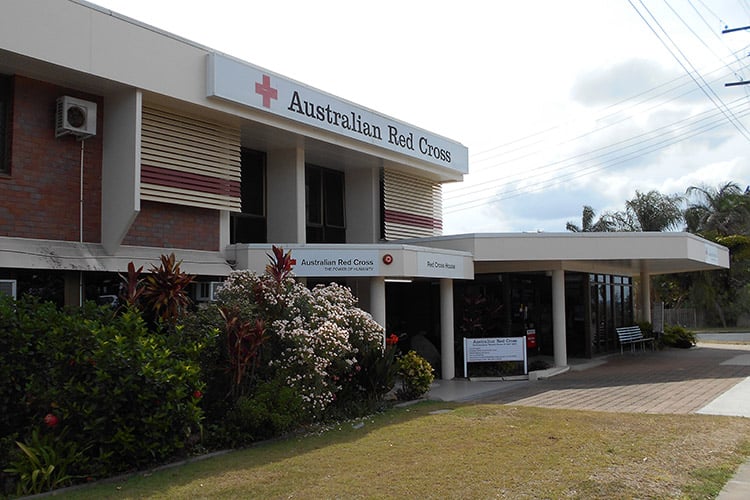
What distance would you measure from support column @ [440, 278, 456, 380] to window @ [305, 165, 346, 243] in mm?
3862

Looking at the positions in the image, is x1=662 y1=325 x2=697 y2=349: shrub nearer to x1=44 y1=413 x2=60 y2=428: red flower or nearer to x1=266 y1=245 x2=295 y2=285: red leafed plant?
x1=266 y1=245 x2=295 y2=285: red leafed plant

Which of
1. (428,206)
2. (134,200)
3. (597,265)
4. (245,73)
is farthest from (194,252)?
(597,265)

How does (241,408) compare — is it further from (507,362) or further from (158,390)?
(507,362)

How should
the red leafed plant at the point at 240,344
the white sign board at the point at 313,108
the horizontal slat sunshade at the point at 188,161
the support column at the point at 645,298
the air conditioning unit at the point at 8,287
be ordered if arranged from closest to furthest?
1. the red leafed plant at the point at 240,344
2. the air conditioning unit at the point at 8,287
3. the horizontal slat sunshade at the point at 188,161
4. the white sign board at the point at 313,108
5. the support column at the point at 645,298

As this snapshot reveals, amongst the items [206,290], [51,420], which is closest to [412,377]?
[206,290]

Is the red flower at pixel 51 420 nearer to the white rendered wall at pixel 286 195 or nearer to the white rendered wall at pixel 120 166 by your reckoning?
the white rendered wall at pixel 120 166

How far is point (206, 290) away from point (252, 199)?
Answer: 11.9 feet

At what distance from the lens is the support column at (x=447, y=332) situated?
1708 centimetres

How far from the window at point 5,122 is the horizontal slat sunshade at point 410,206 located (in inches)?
423

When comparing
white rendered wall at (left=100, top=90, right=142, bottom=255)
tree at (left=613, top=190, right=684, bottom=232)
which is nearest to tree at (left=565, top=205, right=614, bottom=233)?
tree at (left=613, top=190, right=684, bottom=232)

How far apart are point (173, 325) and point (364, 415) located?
11.8 ft

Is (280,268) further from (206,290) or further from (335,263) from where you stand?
(335,263)

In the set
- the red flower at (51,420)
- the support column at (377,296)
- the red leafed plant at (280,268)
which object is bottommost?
the red flower at (51,420)

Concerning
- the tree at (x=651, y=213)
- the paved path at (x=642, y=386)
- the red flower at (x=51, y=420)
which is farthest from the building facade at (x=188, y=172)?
the tree at (x=651, y=213)
